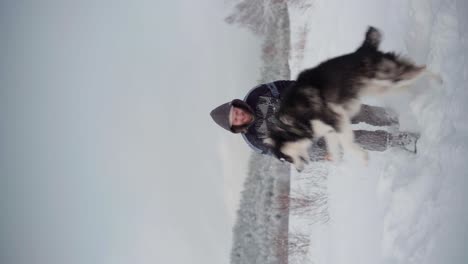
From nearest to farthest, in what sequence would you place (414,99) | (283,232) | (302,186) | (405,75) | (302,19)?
1. (405,75)
2. (414,99)
3. (302,186)
4. (283,232)
5. (302,19)

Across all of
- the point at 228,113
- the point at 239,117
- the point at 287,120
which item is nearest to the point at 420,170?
the point at 287,120

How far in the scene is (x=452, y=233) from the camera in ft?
6.82

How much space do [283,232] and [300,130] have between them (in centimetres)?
366

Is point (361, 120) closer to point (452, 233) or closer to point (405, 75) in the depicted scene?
point (405, 75)

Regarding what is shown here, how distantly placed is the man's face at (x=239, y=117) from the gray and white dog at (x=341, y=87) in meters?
0.42

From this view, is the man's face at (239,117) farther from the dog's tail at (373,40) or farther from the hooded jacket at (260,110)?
the dog's tail at (373,40)

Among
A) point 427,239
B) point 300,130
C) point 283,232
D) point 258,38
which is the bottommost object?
point 283,232

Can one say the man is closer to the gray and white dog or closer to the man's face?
the man's face

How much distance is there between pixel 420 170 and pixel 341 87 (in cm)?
87

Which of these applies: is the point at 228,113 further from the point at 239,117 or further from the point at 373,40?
the point at 373,40

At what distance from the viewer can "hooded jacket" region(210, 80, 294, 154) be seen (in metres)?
2.76

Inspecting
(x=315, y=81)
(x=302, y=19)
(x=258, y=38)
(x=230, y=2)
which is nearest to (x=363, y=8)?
(x=315, y=81)

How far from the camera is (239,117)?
2.70 m

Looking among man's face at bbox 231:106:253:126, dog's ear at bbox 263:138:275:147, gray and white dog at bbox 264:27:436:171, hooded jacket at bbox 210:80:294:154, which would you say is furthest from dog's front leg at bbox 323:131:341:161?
man's face at bbox 231:106:253:126
